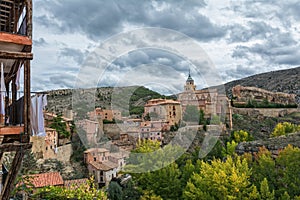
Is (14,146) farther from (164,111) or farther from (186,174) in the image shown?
(164,111)

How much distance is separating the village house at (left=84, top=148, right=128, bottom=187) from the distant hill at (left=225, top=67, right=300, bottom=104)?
1133 inches

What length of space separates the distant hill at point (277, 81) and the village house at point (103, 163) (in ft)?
94.4

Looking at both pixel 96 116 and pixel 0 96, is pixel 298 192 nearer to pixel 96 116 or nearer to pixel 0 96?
pixel 0 96

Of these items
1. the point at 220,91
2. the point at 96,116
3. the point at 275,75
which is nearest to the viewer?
the point at 96,116

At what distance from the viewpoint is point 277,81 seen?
53656 millimetres

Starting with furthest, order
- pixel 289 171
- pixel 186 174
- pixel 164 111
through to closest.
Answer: pixel 164 111, pixel 186 174, pixel 289 171

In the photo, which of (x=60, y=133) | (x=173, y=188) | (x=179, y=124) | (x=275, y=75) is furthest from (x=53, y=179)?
(x=275, y=75)

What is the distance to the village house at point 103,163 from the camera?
18.2m

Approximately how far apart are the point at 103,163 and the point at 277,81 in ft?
144

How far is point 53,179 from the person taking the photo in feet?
46.9

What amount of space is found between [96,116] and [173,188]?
11.0 meters

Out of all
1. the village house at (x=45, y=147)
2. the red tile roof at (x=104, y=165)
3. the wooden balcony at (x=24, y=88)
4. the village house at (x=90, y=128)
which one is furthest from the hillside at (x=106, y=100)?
the wooden balcony at (x=24, y=88)

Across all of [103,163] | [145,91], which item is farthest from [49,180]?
[145,91]

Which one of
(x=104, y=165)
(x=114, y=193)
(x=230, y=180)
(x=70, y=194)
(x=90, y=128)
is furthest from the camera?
(x=90, y=128)
